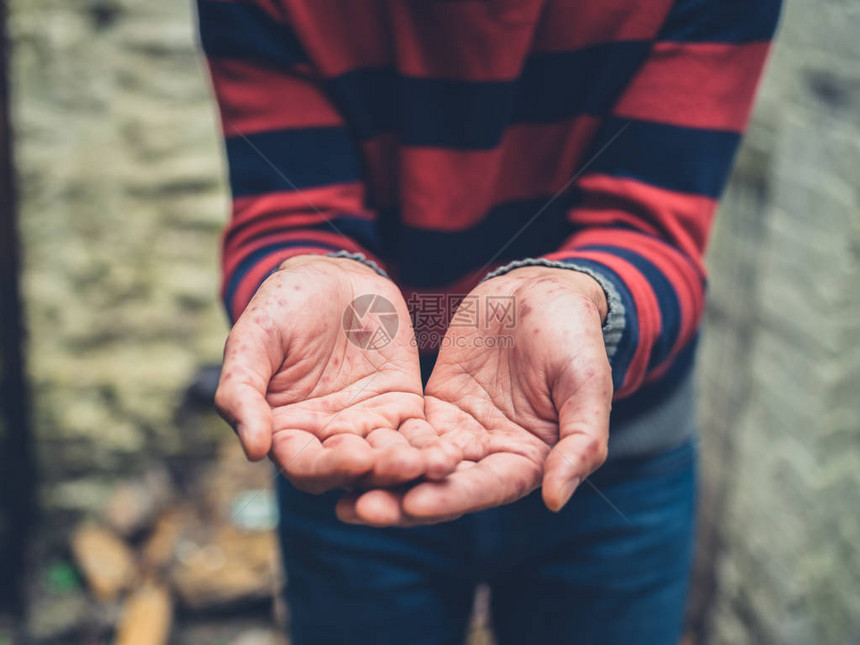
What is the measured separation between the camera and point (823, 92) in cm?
101

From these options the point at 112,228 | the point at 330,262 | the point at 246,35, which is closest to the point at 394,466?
the point at 330,262

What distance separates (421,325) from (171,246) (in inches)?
44.7

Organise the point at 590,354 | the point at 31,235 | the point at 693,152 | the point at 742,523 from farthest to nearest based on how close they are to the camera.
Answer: the point at 31,235, the point at 742,523, the point at 693,152, the point at 590,354

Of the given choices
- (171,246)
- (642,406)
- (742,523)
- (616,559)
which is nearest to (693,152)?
(642,406)

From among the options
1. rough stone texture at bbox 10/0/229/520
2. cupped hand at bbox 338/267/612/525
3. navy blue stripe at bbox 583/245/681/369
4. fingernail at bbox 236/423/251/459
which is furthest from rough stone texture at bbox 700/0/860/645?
rough stone texture at bbox 10/0/229/520

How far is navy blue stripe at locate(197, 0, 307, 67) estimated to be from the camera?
636mm

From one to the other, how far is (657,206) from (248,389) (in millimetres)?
384

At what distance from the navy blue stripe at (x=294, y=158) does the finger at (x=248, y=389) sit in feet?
0.67

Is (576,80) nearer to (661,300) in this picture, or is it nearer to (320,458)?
(661,300)

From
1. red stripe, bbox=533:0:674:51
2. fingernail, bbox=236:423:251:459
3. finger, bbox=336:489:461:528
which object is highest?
red stripe, bbox=533:0:674:51

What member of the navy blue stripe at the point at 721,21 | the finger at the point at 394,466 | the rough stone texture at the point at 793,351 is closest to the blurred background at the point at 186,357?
the rough stone texture at the point at 793,351

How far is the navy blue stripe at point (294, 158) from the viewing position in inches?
26.5

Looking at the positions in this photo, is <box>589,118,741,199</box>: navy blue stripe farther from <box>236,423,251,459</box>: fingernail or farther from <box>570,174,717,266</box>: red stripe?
<box>236,423,251,459</box>: fingernail

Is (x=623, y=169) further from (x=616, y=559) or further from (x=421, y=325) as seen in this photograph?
(x=616, y=559)
